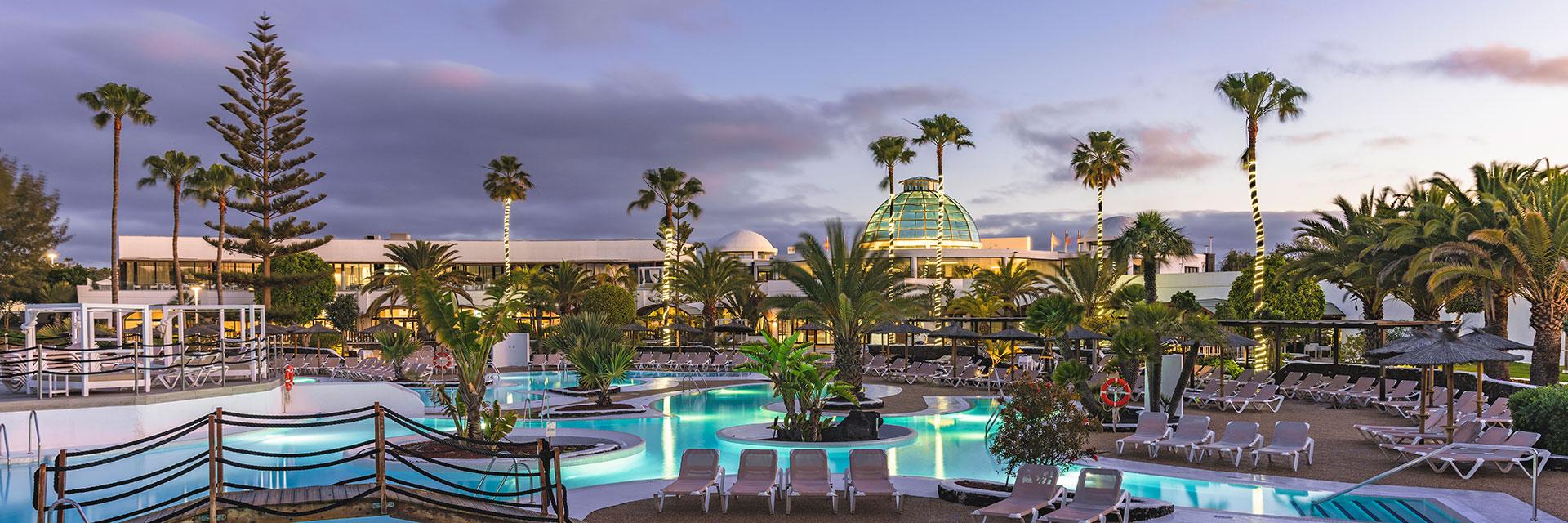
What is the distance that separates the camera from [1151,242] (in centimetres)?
3606

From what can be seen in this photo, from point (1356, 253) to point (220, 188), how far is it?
1565 inches

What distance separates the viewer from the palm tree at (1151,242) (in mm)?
36031

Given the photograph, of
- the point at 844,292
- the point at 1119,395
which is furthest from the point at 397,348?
the point at 1119,395

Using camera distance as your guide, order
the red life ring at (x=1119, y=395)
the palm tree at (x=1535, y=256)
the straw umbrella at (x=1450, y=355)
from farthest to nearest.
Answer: the palm tree at (x=1535, y=256) → the red life ring at (x=1119, y=395) → the straw umbrella at (x=1450, y=355)

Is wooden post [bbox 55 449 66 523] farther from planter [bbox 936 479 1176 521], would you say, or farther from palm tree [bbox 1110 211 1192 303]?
palm tree [bbox 1110 211 1192 303]

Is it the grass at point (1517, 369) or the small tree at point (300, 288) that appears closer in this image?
the grass at point (1517, 369)

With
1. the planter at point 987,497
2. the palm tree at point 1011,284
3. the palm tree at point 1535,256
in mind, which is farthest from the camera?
the palm tree at point 1011,284

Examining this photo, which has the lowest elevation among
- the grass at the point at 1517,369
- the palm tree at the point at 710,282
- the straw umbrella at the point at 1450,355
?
the grass at the point at 1517,369

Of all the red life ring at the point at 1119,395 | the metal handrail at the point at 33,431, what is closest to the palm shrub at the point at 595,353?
the metal handrail at the point at 33,431

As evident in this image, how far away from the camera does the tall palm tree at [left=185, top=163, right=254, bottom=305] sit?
43.3 m

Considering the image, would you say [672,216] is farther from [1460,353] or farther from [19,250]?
[1460,353]

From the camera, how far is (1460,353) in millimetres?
14297

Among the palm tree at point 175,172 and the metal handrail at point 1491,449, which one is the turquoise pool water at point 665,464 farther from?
the palm tree at point 175,172

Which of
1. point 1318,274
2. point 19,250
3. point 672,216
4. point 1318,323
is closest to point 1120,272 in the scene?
point 1318,274
